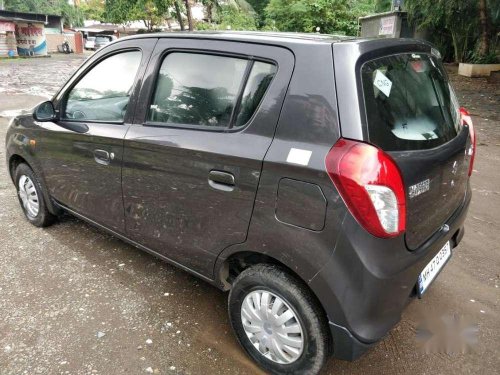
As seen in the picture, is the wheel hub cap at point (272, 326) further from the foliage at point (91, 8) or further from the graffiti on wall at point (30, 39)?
the foliage at point (91, 8)

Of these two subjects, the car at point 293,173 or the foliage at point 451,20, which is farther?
the foliage at point 451,20

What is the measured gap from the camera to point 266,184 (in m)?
2.01

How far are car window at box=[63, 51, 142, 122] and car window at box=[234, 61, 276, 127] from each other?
971 mm

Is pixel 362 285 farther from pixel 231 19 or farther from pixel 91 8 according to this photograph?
pixel 91 8

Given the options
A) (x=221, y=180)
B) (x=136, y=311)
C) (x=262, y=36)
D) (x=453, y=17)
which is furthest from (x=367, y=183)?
(x=453, y=17)

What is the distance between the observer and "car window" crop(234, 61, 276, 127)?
213 centimetres

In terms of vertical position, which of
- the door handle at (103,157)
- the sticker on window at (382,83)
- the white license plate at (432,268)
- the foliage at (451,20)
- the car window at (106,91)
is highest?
the foliage at (451,20)

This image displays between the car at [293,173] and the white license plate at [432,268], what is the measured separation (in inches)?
0.6

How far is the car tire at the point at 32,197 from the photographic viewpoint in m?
A: 3.78

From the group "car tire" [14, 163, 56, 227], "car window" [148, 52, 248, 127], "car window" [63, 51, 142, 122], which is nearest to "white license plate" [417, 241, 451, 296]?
"car window" [148, 52, 248, 127]

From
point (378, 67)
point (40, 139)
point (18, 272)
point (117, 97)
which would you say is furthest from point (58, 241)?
point (378, 67)

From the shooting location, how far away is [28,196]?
3959 millimetres

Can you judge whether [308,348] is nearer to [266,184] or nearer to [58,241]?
[266,184]

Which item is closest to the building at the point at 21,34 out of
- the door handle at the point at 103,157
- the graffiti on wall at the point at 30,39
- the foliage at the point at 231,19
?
the graffiti on wall at the point at 30,39
